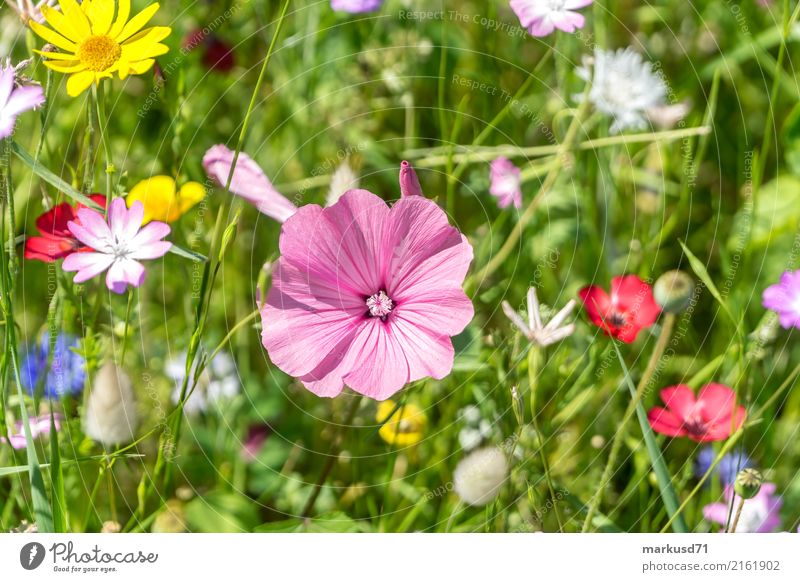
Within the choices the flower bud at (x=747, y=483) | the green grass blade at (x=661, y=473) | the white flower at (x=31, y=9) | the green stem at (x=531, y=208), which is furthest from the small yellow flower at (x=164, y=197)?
the flower bud at (x=747, y=483)

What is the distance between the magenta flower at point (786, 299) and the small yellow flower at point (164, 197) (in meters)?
0.50

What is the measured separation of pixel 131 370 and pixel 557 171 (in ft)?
1.52

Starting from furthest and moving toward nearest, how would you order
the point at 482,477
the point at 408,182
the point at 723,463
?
1. the point at 723,463
2. the point at 482,477
3. the point at 408,182

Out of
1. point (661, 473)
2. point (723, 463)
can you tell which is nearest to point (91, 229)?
point (661, 473)

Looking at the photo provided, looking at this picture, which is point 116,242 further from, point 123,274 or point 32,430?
point 32,430

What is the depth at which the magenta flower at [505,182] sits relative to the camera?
2.72 ft

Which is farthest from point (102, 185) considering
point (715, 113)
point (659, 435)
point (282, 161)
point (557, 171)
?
point (715, 113)

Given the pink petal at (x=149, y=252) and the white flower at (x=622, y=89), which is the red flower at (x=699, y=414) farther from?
the pink petal at (x=149, y=252)

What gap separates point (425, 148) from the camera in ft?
2.99

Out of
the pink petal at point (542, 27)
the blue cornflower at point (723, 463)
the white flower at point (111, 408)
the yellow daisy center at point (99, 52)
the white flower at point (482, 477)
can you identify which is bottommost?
the white flower at point (482, 477)

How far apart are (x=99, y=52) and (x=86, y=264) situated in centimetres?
17

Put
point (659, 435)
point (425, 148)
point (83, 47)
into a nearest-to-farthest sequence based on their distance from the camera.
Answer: point (83, 47) → point (659, 435) → point (425, 148)

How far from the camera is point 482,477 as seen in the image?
69 cm
